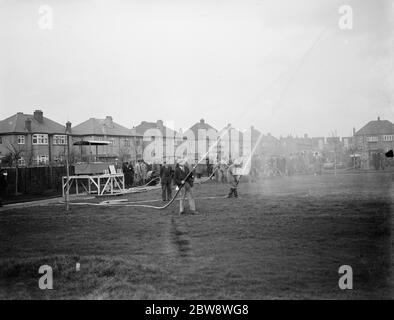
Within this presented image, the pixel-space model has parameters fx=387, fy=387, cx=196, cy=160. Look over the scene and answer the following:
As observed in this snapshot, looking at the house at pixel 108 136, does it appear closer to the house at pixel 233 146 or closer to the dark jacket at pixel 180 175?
the house at pixel 233 146

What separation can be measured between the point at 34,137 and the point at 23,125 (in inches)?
101

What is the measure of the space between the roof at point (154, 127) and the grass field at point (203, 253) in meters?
69.6

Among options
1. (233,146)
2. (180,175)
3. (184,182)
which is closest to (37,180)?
(180,175)

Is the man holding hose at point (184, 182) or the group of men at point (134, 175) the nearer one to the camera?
the man holding hose at point (184, 182)

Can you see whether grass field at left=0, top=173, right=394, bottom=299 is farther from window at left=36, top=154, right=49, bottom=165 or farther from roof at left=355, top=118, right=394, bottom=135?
roof at left=355, top=118, right=394, bottom=135

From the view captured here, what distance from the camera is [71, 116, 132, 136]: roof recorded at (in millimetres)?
71231

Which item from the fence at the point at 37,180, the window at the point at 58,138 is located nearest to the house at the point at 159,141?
the window at the point at 58,138

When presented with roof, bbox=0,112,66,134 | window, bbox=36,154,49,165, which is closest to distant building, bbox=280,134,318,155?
roof, bbox=0,112,66,134

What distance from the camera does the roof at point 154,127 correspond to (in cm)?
8570

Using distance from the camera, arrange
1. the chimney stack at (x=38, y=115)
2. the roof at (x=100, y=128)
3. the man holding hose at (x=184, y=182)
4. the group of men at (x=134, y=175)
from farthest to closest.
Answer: the roof at (x=100, y=128) → the chimney stack at (x=38, y=115) → the group of men at (x=134, y=175) → the man holding hose at (x=184, y=182)

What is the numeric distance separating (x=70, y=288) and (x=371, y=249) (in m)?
6.40

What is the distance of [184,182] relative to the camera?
1534cm
